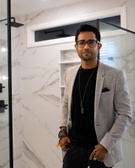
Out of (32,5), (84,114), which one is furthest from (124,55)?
(32,5)

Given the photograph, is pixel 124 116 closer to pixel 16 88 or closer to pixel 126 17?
pixel 126 17

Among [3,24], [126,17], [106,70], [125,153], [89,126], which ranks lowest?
[125,153]

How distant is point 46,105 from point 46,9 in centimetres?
139

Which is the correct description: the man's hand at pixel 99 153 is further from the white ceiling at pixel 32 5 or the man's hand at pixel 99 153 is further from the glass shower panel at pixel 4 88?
the white ceiling at pixel 32 5

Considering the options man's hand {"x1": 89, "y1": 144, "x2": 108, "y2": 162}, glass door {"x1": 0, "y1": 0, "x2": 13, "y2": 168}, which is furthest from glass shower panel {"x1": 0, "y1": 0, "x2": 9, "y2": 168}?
man's hand {"x1": 89, "y1": 144, "x2": 108, "y2": 162}

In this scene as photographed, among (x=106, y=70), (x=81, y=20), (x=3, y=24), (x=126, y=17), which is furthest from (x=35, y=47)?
(x=106, y=70)

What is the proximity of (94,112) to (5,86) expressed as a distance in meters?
0.75

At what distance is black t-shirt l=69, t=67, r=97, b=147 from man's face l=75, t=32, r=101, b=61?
0.10 m

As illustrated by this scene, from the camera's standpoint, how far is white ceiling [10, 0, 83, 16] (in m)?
3.11

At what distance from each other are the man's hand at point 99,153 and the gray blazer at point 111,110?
25 millimetres

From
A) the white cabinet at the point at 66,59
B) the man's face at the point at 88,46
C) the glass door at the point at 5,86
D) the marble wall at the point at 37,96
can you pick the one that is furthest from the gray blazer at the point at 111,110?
the marble wall at the point at 37,96

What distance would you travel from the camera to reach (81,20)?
317 cm

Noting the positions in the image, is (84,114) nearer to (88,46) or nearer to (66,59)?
(88,46)

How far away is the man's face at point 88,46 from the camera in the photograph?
4.96ft
